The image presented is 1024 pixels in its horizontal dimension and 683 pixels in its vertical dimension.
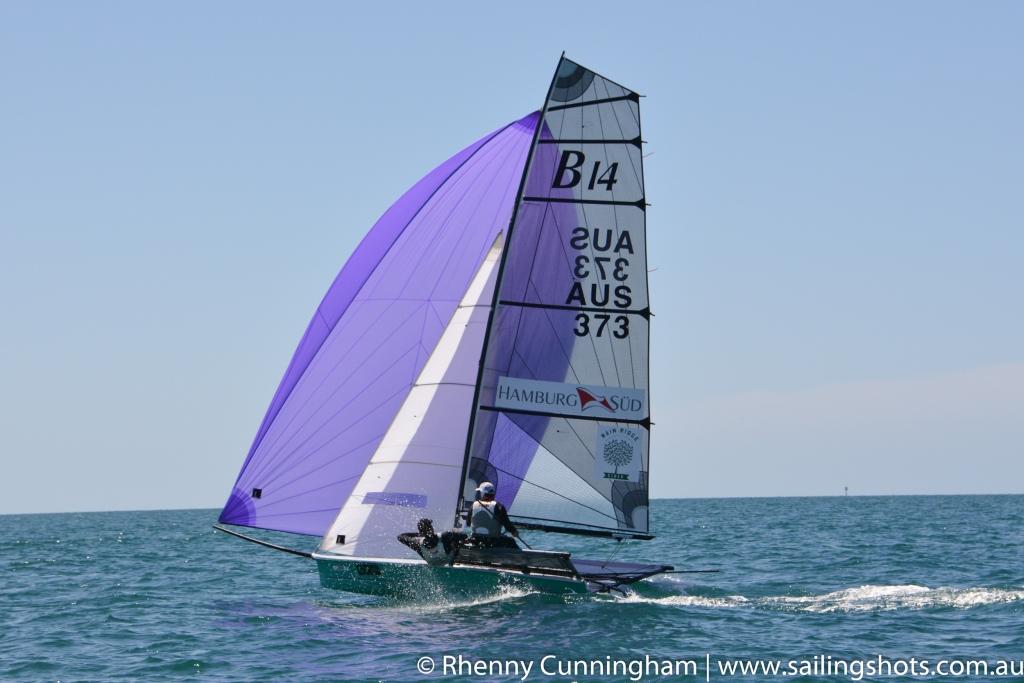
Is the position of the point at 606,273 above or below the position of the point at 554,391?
above

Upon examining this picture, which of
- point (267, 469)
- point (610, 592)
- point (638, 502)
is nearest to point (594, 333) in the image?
point (638, 502)

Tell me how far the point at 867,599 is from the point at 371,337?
24.8 feet

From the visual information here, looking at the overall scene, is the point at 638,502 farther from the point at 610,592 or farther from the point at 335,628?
the point at 335,628

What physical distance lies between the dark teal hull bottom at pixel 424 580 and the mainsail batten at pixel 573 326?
1.32 m

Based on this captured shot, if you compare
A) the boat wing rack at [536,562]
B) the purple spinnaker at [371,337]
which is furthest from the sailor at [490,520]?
the purple spinnaker at [371,337]

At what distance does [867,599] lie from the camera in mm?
Result: 17516

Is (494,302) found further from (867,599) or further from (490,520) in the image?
(867,599)

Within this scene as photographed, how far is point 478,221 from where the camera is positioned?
1861cm

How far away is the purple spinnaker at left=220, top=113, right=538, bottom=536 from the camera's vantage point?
694 inches

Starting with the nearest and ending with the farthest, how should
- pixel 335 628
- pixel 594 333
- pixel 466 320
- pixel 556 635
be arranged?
pixel 556 635 < pixel 335 628 < pixel 594 333 < pixel 466 320

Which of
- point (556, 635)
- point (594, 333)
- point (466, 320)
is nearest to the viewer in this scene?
point (556, 635)

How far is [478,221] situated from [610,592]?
5.52 metres

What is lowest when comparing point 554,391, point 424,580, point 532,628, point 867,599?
point 532,628

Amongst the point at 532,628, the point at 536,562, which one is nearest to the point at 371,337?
the point at 536,562
